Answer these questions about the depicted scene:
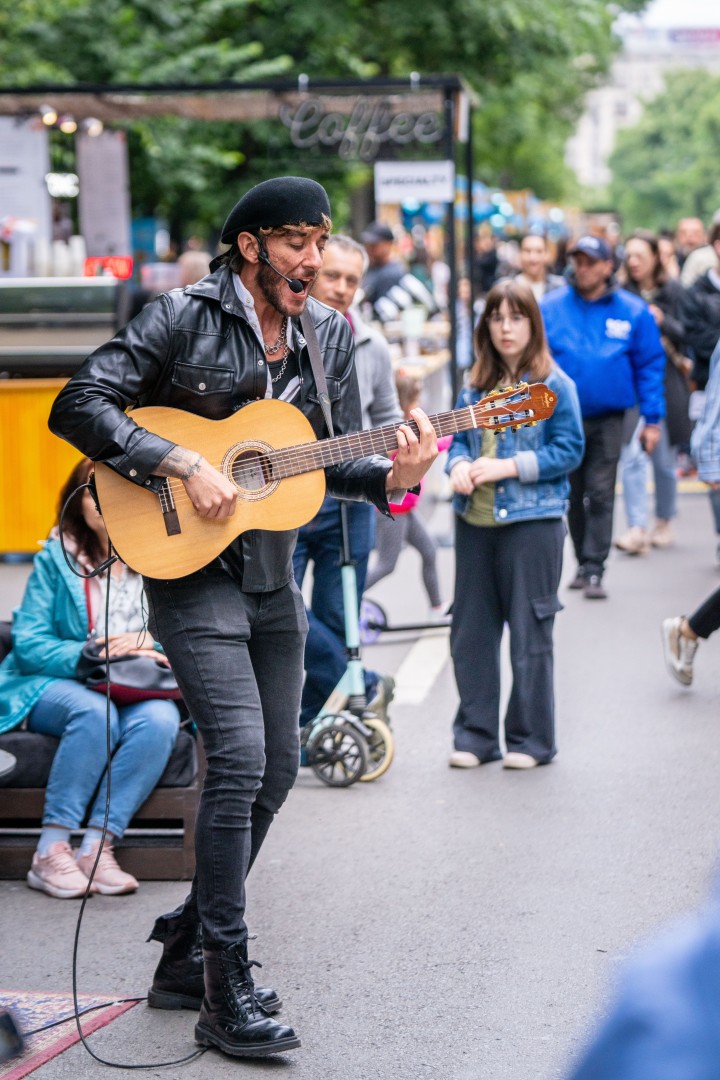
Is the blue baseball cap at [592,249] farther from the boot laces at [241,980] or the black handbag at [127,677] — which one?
the boot laces at [241,980]

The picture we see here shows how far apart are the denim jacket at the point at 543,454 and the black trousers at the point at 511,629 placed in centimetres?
8

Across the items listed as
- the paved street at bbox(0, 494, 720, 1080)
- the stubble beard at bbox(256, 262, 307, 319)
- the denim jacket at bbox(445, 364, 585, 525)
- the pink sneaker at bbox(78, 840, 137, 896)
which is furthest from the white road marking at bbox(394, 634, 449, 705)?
the stubble beard at bbox(256, 262, 307, 319)

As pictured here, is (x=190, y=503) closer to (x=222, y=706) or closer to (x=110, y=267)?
(x=222, y=706)

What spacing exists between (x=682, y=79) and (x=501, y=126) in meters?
63.8

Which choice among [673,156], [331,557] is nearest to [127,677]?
[331,557]

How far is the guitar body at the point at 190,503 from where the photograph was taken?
3658mm

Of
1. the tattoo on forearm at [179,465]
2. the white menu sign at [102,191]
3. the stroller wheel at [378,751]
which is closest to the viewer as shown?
the tattoo on forearm at [179,465]

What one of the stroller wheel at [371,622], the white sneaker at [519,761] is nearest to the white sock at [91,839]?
the white sneaker at [519,761]

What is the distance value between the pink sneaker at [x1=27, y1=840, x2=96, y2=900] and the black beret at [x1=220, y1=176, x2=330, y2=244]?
213cm

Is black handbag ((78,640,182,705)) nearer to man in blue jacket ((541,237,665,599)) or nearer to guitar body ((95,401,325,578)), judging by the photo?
guitar body ((95,401,325,578))

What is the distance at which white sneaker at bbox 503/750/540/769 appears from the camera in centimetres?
609

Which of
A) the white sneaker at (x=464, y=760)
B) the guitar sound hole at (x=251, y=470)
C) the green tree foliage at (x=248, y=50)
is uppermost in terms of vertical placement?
the green tree foliage at (x=248, y=50)

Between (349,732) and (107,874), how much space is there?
4.27 ft

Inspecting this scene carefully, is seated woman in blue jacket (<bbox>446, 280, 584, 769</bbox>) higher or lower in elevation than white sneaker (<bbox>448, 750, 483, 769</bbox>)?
higher
